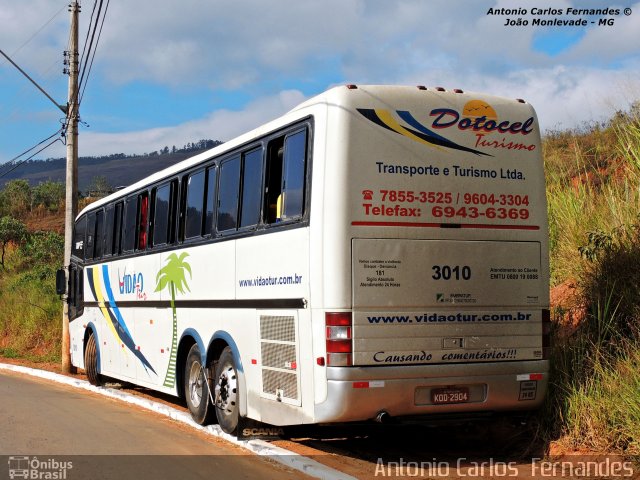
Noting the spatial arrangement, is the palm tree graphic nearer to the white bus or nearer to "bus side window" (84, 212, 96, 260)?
the white bus

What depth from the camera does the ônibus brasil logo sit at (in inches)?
328

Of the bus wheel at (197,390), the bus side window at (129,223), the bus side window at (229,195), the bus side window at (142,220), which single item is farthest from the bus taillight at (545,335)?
the bus side window at (129,223)

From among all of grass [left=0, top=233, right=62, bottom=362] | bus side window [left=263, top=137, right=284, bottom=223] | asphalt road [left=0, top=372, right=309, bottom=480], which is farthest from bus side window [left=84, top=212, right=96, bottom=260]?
bus side window [left=263, top=137, right=284, bottom=223]

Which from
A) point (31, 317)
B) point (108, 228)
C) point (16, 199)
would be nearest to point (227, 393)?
point (108, 228)

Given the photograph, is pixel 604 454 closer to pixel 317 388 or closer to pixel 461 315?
pixel 461 315

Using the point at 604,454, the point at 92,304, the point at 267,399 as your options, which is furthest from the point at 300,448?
the point at 92,304

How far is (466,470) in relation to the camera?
8094 mm

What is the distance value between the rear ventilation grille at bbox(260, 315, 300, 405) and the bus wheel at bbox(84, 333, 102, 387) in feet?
27.9

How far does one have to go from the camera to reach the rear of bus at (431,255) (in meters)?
7.90

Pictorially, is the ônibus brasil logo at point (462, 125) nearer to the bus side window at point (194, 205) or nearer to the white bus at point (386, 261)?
the white bus at point (386, 261)

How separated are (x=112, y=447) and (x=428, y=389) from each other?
354 cm

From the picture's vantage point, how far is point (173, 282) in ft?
39.2

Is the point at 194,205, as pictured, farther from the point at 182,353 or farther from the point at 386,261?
the point at 386,261

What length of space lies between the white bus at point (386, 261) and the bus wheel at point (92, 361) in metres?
7.34
